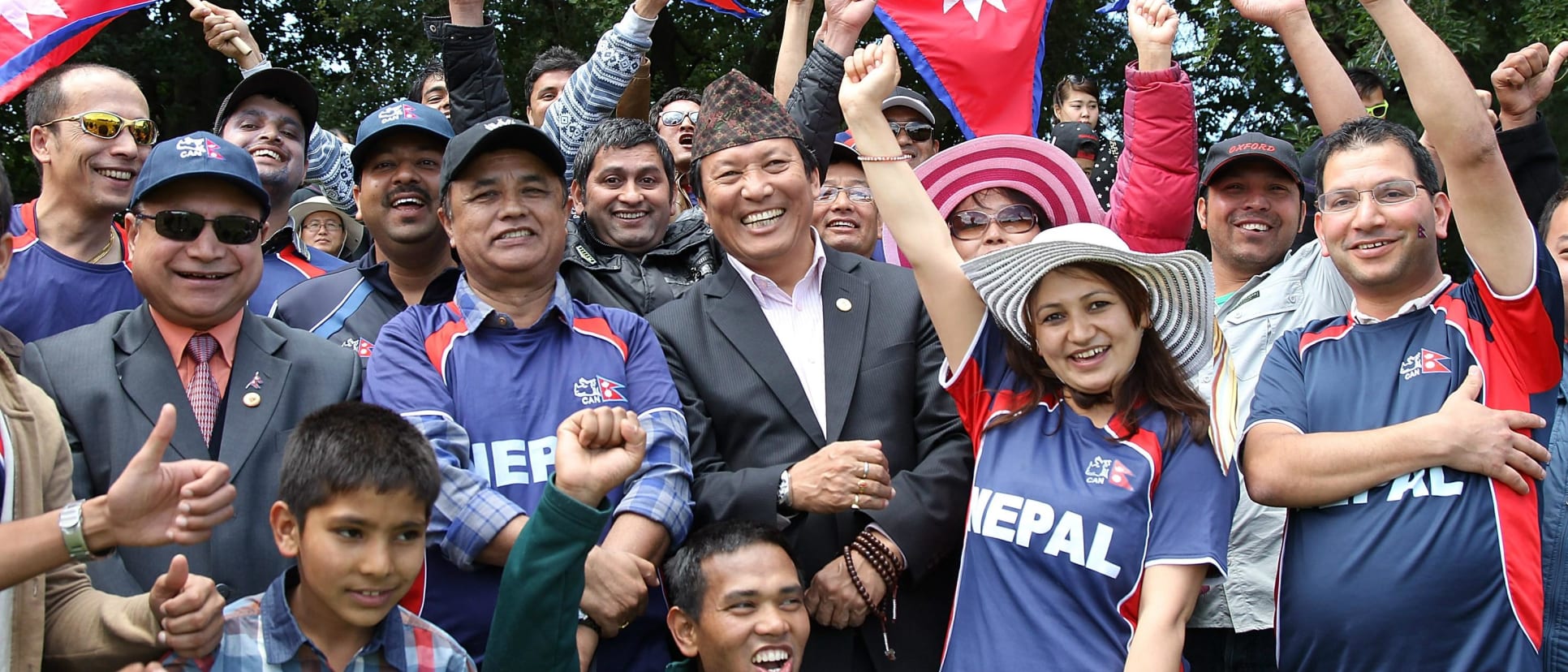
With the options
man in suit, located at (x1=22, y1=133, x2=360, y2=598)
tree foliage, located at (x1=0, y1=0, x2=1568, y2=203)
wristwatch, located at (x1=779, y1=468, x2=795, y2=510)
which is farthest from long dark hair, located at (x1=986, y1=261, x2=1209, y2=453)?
tree foliage, located at (x1=0, y1=0, x2=1568, y2=203)

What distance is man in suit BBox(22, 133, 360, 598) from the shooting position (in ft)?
11.5

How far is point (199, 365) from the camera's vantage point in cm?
377

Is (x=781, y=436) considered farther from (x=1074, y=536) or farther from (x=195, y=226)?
(x=195, y=226)

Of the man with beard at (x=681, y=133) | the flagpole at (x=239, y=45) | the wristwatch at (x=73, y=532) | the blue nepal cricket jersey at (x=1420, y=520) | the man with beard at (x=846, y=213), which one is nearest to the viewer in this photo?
the wristwatch at (x=73, y=532)

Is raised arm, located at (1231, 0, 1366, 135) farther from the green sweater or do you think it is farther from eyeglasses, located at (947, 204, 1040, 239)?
the green sweater

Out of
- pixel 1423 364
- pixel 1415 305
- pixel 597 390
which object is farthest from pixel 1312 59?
pixel 597 390

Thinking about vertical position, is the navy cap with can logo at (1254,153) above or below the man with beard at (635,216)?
above

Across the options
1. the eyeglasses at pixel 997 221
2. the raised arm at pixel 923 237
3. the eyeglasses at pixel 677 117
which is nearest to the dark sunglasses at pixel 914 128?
the eyeglasses at pixel 677 117

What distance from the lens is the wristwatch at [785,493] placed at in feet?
12.4

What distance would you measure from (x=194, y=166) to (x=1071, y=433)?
252 cm

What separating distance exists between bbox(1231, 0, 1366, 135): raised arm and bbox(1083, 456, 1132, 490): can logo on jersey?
2.17m

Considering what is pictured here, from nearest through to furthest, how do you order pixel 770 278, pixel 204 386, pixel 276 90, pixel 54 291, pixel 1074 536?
pixel 1074 536 → pixel 204 386 → pixel 54 291 → pixel 770 278 → pixel 276 90

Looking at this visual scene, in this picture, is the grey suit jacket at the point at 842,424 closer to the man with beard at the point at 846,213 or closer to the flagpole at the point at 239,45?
the man with beard at the point at 846,213

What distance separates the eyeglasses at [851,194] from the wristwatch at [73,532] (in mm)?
3485
